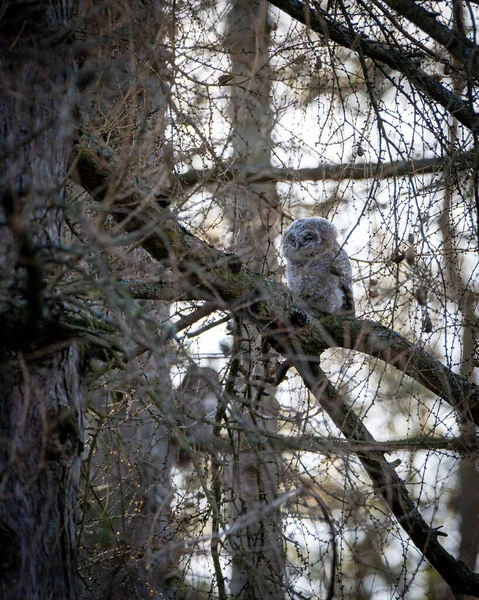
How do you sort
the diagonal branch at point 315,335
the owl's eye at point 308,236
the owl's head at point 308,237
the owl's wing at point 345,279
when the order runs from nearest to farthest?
the diagonal branch at point 315,335 → the owl's wing at point 345,279 → the owl's head at point 308,237 → the owl's eye at point 308,236

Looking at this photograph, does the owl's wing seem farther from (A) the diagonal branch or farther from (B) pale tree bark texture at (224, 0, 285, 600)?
(A) the diagonal branch

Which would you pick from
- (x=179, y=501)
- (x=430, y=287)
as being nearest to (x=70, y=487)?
(x=179, y=501)

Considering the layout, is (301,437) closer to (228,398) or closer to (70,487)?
(228,398)

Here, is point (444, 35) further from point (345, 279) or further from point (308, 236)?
point (308, 236)

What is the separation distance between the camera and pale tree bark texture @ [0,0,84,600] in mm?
A: 2229

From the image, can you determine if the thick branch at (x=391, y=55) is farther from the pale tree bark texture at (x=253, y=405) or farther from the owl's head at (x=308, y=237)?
the owl's head at (x=308, y=237)

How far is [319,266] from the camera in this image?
507cm

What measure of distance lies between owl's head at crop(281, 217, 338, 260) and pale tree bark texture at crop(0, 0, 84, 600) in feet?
8.85

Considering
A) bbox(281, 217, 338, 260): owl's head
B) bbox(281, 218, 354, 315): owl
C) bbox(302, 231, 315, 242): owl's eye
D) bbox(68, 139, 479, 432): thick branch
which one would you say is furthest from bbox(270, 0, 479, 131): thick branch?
bbox(302, 231, 315, 242): owl's eye

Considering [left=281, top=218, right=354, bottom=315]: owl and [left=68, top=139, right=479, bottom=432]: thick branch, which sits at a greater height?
[left=281, top=218, right=354, bottom=315]: owl

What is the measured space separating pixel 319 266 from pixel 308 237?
0.25 metres

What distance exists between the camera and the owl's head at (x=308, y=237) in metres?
5.02

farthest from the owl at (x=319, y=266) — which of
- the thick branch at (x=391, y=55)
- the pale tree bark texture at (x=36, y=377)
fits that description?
the pale tree bark texture at (x=36, y=377)

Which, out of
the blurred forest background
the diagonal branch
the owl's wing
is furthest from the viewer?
the owl's wing
